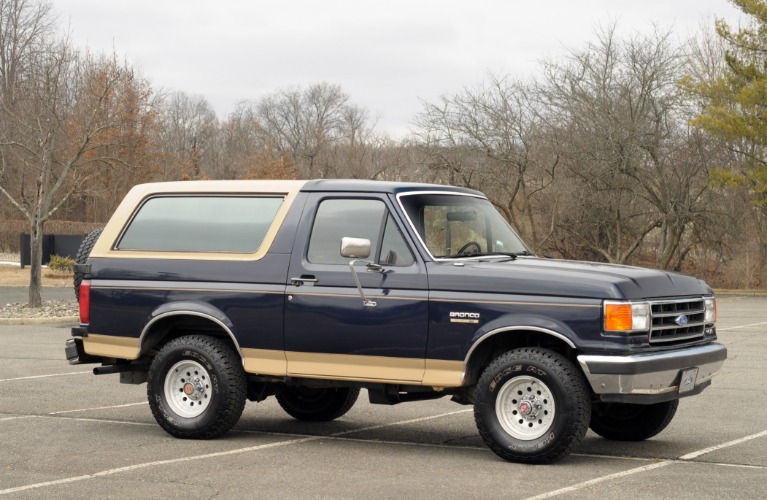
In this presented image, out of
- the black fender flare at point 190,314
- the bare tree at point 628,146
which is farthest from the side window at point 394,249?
the bare tree at point 628,146

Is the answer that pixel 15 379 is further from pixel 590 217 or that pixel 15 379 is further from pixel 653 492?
pixel 590 217

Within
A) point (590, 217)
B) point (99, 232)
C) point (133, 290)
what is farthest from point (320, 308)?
point (590, 217)

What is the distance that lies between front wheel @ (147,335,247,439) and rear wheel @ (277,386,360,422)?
1148 mm

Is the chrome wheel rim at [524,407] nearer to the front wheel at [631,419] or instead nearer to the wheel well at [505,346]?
the wheel well at [505,346]

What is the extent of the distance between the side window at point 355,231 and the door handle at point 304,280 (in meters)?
0.16

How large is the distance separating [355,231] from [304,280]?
1.91 ft

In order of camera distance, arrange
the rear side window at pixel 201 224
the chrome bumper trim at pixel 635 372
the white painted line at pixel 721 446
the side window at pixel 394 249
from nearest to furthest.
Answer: the chrome bumper trim at pixel 635 372 < the white painted line at pixel 721 446 < the side window at pixel 394 249 < the rear side window at pixel 201 224

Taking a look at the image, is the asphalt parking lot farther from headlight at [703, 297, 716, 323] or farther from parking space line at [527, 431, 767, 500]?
headlight at [703, 297, 716, 323]

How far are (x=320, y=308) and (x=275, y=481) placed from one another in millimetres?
1816

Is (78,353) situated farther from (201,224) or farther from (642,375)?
(642,375)

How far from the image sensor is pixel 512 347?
8.71m

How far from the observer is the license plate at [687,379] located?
27.5 ft

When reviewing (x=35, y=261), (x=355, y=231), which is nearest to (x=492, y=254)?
(x=355, y=231)

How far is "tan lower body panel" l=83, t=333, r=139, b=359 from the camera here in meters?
9.84
